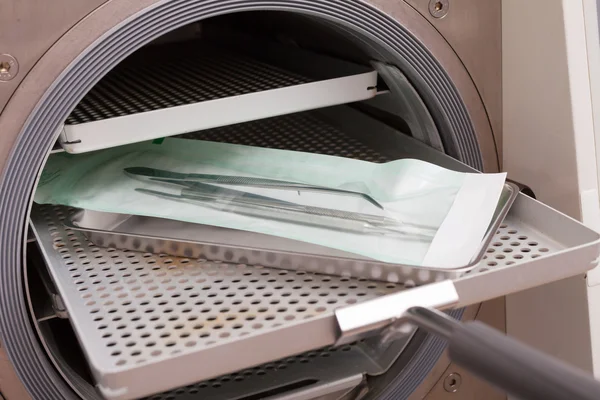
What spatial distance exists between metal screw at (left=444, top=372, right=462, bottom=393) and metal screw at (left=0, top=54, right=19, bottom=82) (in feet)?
2.53

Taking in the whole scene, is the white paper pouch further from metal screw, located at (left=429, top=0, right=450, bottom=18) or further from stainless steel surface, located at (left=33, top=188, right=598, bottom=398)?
metal screw, located at (left=429, top=0, right=450, bottom=18)

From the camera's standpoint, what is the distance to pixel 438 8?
1.00 meters

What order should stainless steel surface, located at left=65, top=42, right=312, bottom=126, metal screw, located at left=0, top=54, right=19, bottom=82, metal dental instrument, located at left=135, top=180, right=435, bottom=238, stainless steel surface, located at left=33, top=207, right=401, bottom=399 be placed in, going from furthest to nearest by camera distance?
stainless steel surface, located at left=65, top=42, right=312, bottom=126, metal dental instrument, located at left=135, top=180, right=435, bottom=238, metal screw, located at left=0, top=54, right=19, bottom=82, stainless steel surface, located at left=33, top=207, right=401, bottom=399

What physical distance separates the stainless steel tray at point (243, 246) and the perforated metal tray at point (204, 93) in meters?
0.12

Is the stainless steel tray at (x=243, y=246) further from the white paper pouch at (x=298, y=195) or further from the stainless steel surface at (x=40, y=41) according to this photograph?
the stainless steel surface at (x=40, y=41)

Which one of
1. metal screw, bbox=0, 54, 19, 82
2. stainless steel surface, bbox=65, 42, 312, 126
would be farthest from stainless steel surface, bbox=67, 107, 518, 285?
metal screw, bbox=0, 54, 19, 82

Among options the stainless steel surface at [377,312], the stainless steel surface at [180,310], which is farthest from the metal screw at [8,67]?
the stainless steel surface at [377,312]

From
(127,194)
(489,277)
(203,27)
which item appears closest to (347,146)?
(127,194)

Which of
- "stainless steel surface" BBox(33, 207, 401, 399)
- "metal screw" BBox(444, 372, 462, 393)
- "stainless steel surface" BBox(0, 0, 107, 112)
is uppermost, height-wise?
"stainless steel surface" BBox(0, 0, 107, 112)

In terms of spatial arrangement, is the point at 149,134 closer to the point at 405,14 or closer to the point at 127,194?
the point at 127,194

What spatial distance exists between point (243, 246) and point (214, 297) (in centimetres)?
7

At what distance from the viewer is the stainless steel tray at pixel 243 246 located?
829mm

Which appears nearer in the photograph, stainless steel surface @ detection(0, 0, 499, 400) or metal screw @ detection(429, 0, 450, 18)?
stainless steel surface @ detection(0, 0, 499, 400)

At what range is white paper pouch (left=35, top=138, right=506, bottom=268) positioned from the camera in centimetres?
90
